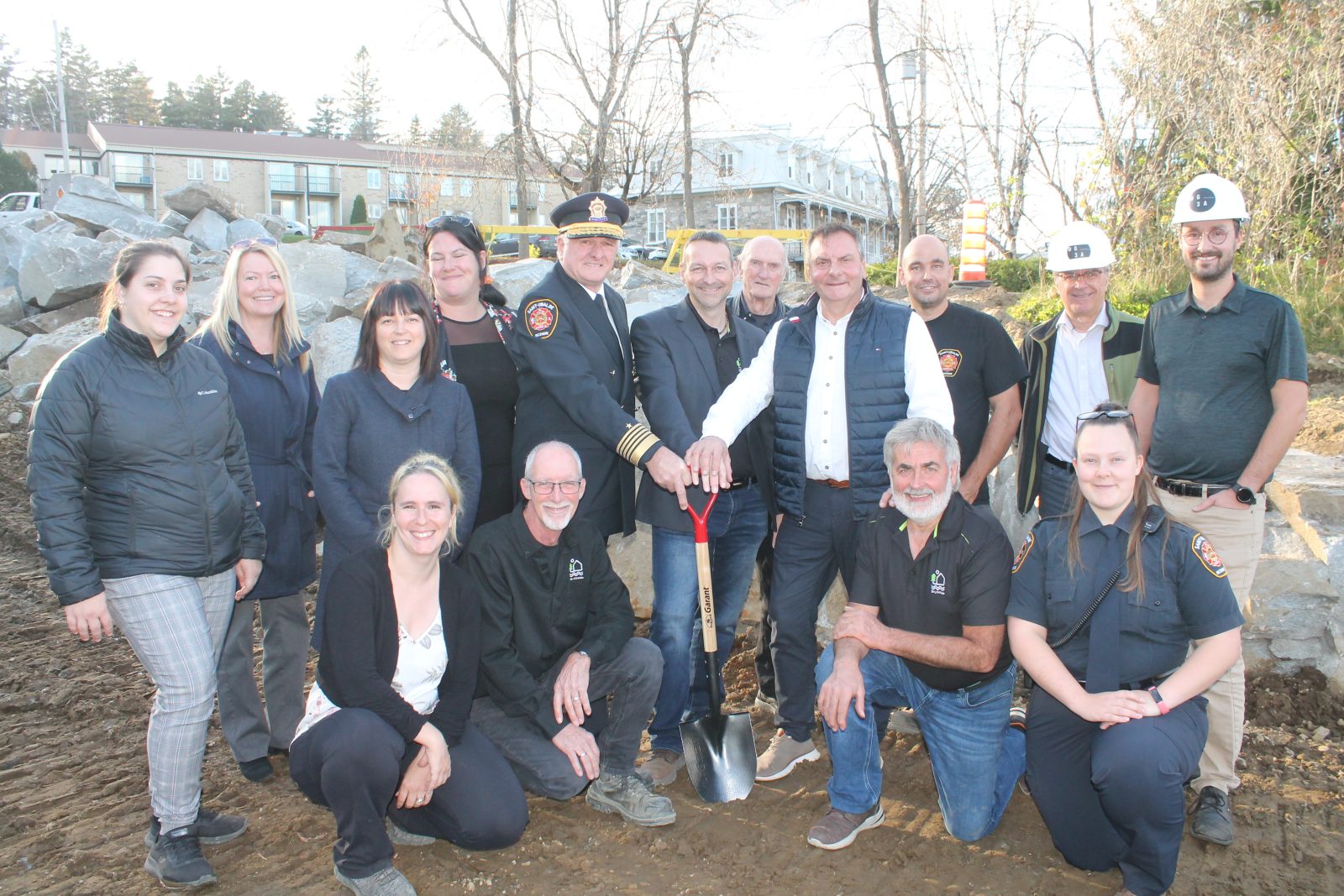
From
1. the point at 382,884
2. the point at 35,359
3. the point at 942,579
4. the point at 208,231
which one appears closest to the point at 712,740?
the point at 942,579

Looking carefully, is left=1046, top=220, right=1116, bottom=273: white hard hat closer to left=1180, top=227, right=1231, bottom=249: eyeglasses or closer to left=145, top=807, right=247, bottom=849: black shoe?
left=1180, top=227, right=1231, bottom=249: eyeglasses

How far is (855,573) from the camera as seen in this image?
3.56 meters

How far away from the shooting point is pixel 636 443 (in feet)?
12.3

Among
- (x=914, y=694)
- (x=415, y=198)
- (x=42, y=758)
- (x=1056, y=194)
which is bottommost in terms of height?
(x=42, y=758)

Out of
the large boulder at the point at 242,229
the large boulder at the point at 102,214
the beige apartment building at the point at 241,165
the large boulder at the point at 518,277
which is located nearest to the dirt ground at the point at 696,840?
the large boulder at the point at 518,277

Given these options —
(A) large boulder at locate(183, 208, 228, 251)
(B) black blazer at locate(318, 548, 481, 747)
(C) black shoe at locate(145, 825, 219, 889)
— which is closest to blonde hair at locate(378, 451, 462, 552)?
(B) black blazer at locate(318, 548, 481, 747)

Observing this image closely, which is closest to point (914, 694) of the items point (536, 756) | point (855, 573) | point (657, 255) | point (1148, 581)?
point (855, 573)

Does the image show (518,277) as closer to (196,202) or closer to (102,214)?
(102,214)

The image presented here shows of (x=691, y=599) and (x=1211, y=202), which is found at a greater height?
(x=1211, y=202)

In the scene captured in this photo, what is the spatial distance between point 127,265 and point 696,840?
9.19ft

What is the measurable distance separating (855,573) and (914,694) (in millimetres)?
494

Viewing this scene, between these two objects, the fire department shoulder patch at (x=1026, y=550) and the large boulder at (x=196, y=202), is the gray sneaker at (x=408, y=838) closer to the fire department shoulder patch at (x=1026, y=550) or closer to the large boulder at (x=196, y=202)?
the fire department shoulder patch at (x=1026, y=550)

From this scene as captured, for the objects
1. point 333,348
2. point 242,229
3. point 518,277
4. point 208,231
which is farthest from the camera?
point 242,229

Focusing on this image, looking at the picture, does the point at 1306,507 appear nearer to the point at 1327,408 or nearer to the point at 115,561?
the point at 1327,408
